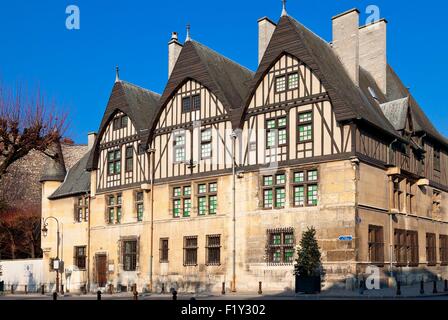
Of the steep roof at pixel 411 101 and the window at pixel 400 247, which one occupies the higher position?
the steep roof at pixel 411 101

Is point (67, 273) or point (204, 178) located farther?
point (67, 273)

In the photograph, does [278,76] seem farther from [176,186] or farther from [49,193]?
[49,193]

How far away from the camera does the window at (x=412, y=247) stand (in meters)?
31.0

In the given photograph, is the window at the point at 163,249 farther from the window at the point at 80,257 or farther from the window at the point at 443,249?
the window at the point at 443,249

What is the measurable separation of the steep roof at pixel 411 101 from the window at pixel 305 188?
29.9ft

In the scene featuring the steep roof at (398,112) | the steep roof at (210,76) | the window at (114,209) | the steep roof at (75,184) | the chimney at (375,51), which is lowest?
the window at (114,209)

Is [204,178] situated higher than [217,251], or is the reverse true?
[204,178]

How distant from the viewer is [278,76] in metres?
29.5

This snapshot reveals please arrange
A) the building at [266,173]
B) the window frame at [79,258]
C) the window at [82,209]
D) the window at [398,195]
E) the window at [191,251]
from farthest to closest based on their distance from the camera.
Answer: the window at [82,209] < the window frame at [79,258] < the window at [191,251] < the window at [398,195] < the building at [266,173]

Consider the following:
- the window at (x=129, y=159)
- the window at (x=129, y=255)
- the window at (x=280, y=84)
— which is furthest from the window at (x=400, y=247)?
the window at (x=129, y=159)

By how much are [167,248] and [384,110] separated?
1420 centimetres
